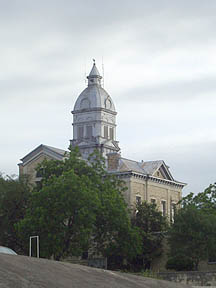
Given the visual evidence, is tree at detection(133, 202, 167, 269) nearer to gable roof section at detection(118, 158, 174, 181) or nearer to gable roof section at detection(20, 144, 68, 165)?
gable roof section at detection(118, 158, 174, 181)

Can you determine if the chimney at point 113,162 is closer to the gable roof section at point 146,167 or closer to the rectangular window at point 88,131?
the gable roof section at point 146,167

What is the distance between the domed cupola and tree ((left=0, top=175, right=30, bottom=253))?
4140 centimetres

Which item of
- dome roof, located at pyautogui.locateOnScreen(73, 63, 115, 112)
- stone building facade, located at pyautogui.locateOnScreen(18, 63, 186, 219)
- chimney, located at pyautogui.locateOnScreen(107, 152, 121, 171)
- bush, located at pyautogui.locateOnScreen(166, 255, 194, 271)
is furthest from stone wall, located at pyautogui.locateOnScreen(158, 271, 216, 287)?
dome roof, located at pyautogui.locateOnScreen(73, 63, 115, 112)

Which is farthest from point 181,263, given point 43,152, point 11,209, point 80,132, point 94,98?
point 94,98

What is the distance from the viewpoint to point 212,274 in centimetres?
4119

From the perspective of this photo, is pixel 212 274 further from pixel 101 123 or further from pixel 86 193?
pixel 101 123

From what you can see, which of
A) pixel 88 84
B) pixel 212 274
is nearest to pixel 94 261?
pixel 212 274

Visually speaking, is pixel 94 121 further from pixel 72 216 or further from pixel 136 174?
pixel 72 216

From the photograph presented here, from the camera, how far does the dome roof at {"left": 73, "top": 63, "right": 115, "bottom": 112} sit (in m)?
95.2

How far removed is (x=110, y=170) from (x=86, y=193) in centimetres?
2132

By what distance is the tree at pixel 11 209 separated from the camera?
165 ft

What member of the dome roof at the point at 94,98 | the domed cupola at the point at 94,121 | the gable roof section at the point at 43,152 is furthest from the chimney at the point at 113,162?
the dome roof at the point at 94,98

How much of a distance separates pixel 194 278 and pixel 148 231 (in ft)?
49.3

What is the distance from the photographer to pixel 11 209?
168ft
